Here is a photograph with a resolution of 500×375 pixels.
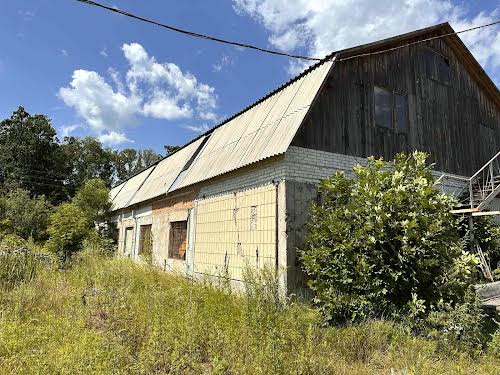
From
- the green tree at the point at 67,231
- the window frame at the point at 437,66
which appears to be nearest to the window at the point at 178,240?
the green tree at the point at 67,231

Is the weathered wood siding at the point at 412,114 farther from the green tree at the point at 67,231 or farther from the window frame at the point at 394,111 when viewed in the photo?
the green tree at the point at 67,231

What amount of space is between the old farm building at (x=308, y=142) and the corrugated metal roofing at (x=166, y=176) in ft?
0.89

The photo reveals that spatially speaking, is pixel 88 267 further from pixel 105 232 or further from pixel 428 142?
pixel 105 232

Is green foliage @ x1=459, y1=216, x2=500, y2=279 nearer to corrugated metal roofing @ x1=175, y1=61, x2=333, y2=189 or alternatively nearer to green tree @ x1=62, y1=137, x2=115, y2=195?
corrugated metal roofing @ x1=175, y1=61, x2=333, y2=189

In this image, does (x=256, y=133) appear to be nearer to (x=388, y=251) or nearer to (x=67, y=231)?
(x=388, y=251)

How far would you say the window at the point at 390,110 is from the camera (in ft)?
34.8

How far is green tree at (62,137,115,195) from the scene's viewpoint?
47.3 meters

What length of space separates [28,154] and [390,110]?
41238 millimetres

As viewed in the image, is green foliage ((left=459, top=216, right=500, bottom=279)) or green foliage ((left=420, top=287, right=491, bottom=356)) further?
green foliage ((left=459, top=216, right=500, bottom=279))

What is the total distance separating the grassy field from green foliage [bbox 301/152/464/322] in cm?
66

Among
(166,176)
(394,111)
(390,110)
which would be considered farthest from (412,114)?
(166,176)

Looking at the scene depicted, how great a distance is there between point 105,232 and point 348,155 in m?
18.3

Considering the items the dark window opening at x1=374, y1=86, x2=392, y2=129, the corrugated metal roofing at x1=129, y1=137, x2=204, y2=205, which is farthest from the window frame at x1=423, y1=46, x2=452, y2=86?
the corrugated metal roofing at x1=129, y1=137, x2=204, y2=205

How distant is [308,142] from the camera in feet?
29.1
